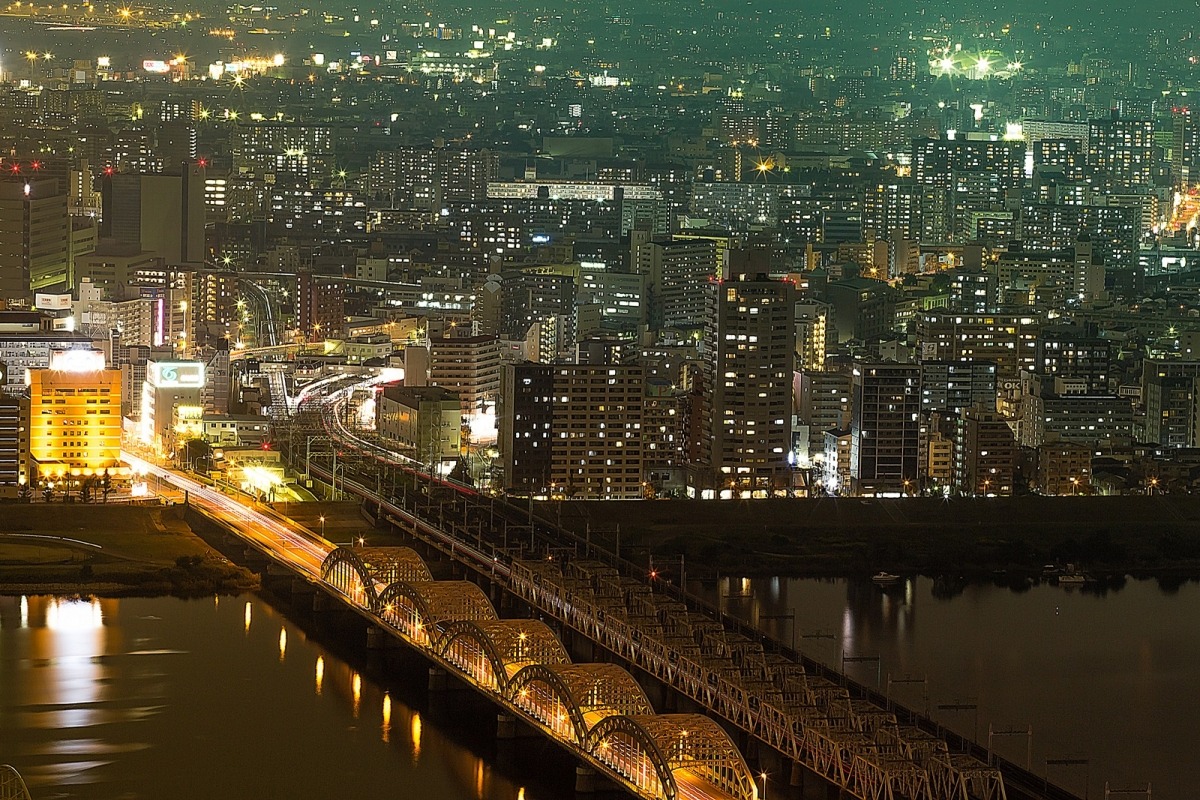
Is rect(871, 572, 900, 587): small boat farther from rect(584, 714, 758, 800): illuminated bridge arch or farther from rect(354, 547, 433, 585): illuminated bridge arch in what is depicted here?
rect(584, 714, 758, 800): illuminated bridge arch

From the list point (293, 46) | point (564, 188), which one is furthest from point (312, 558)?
point (293, 46)

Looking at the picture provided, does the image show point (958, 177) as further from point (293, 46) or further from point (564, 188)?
point (293, 46)

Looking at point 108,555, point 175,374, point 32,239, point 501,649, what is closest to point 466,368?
point 175,374

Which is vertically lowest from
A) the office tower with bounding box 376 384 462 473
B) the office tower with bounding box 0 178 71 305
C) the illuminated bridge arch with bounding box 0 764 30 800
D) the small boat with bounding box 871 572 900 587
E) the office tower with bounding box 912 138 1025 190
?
the small boat with bounding box 871 572 900 587

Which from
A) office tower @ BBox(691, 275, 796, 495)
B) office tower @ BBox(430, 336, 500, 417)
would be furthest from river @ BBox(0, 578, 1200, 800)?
office tower @ BBox(430, 336, 500, 417)

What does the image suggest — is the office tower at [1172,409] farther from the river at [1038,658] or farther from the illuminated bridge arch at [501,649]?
the illuminated bridge arch at [501,649]

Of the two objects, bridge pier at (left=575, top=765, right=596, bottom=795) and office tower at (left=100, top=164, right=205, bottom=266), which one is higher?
office tower at (left=100, top=164, right=205, bottom=266)
